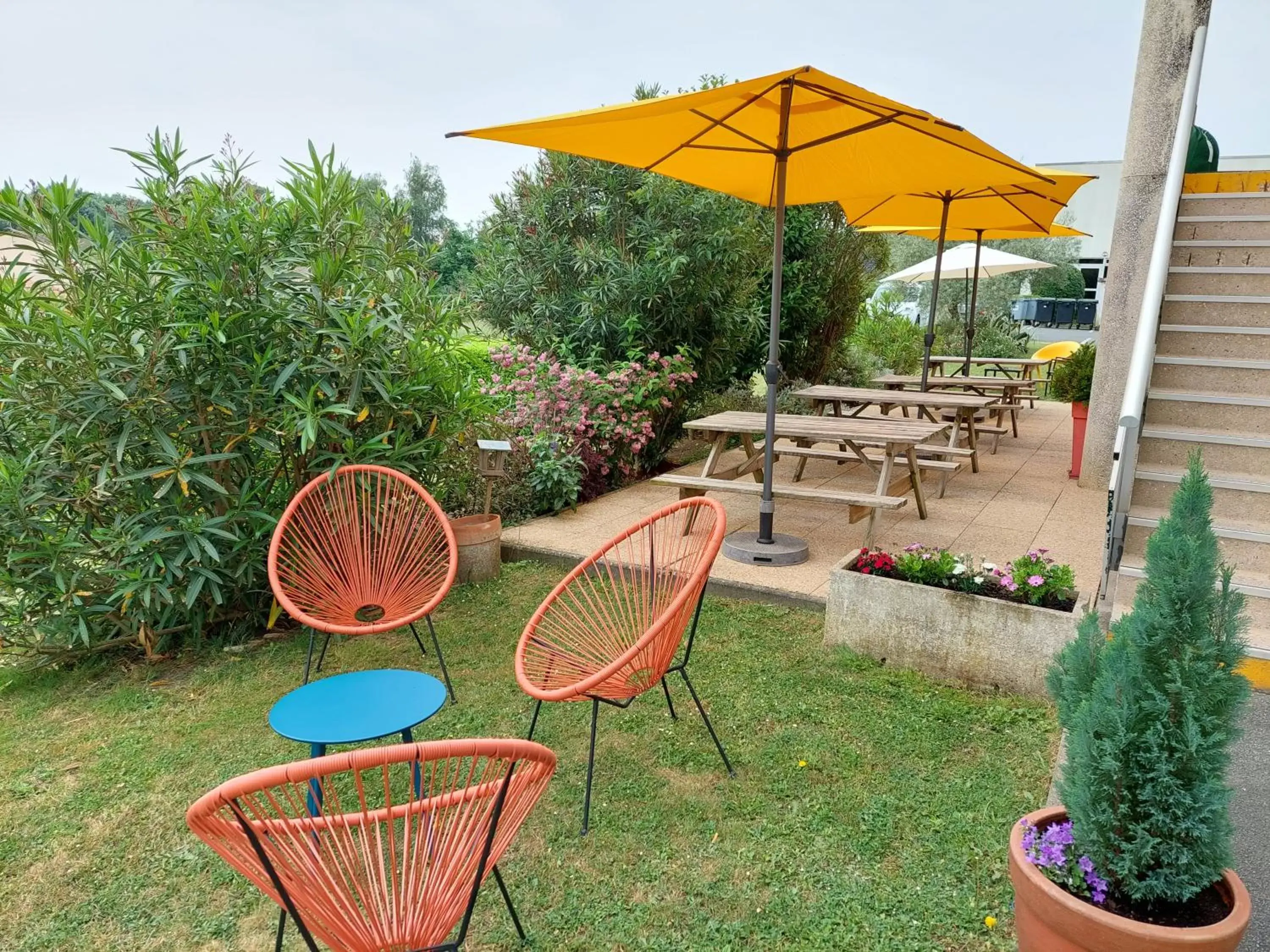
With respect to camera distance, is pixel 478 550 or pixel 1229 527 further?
pixel 478 550

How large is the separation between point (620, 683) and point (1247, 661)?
7.19 ft

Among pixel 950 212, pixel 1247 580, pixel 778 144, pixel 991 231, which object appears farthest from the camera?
pixel 991 231

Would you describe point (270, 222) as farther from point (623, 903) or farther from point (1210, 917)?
point (1210, 917)

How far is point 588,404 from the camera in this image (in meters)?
5.50

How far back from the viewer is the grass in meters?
1.89

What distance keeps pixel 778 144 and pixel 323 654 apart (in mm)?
3015

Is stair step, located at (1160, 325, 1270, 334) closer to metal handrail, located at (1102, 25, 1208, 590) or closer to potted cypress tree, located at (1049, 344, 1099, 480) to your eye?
metal handrail, located at (1102, 25, 1208, 590)

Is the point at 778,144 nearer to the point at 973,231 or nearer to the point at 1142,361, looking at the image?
the point at 1142,361

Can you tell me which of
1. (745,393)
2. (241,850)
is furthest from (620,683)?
(745,393)

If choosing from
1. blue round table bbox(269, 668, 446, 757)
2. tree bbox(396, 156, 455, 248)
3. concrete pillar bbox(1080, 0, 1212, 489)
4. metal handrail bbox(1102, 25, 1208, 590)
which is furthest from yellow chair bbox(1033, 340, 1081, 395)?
tree bbox(396, 156, 455, 248)

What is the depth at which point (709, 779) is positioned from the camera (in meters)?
2.44

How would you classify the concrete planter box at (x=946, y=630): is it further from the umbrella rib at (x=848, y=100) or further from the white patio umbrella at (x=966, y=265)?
the white patio umbrella at (x=966, y=265)

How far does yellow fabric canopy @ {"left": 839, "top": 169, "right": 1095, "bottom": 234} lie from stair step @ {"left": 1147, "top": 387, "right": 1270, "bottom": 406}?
2379 millimetres

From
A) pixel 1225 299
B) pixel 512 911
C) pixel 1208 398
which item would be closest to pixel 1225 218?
pixel 1225 299
